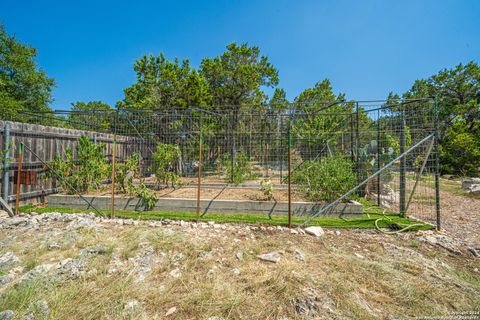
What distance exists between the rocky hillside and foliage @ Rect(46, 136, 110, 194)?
1.75 metres

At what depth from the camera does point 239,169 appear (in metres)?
6.64

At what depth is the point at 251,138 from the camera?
22.3ft

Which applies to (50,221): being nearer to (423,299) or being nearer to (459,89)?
(423,299)

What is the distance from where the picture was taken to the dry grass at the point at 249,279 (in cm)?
182

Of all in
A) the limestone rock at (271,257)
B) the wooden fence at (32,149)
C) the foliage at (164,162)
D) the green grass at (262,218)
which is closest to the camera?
the limestone rock at (271,257)

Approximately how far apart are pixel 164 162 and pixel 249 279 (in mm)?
4348

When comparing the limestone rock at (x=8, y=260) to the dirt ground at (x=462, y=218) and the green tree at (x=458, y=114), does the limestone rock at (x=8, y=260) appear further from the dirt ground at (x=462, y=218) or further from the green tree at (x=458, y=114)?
the green tree at (x=458, y=114)

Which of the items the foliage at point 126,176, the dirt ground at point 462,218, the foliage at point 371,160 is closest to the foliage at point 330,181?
the foliage at point 371,160

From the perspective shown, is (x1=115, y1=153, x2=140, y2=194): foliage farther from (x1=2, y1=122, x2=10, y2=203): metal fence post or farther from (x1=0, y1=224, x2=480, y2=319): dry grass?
(x1=2, y1=122, x2=10, y2=203): metal fence post

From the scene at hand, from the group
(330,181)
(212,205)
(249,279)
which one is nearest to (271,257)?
(249,279)

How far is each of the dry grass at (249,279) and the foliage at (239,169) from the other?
3239 millimetres

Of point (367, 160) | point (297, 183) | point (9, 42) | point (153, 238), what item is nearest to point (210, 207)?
point (153, 238)

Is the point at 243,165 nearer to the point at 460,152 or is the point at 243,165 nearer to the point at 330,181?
the point at 330,181

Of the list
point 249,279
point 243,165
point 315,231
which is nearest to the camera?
point 249,279
